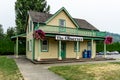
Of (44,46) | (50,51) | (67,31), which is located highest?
(67,31)

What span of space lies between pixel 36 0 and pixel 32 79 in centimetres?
2963

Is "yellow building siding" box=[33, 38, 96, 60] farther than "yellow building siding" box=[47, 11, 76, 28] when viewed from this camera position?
No

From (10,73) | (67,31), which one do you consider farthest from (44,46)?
(10,73)

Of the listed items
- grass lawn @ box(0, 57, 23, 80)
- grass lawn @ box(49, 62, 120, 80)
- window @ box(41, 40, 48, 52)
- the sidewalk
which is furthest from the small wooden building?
grass lawn @ box(49, 62, 120, 80)

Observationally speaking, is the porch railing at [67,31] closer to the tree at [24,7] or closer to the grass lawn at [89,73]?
the grass lawn at [89,73]

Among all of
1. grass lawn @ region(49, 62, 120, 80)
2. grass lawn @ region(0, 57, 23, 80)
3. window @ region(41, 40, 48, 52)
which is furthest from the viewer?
window @ region(41, 40, 48, 52)

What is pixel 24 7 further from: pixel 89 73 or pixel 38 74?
pixel 89 73

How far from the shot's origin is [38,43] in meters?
21.8

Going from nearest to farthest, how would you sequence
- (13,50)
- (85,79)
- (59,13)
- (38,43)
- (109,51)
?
(85,79)
(38,43)
(59,13)
(13,50)
(109,51)

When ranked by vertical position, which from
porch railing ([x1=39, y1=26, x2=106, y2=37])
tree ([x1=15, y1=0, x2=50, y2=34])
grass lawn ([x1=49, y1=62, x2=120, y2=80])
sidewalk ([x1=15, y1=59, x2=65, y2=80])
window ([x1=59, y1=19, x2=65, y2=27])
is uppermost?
tree ([x1=15, y1=0, x2=50, y2=34])

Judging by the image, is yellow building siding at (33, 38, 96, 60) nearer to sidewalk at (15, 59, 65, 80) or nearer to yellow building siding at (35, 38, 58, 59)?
yellow building siding at (35, 38, 58, 59)

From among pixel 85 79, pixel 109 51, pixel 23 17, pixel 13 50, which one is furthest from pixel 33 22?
pixel 109 51

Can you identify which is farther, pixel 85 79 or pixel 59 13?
pixel 59 13

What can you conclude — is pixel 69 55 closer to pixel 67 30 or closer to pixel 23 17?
pixel 67 30
